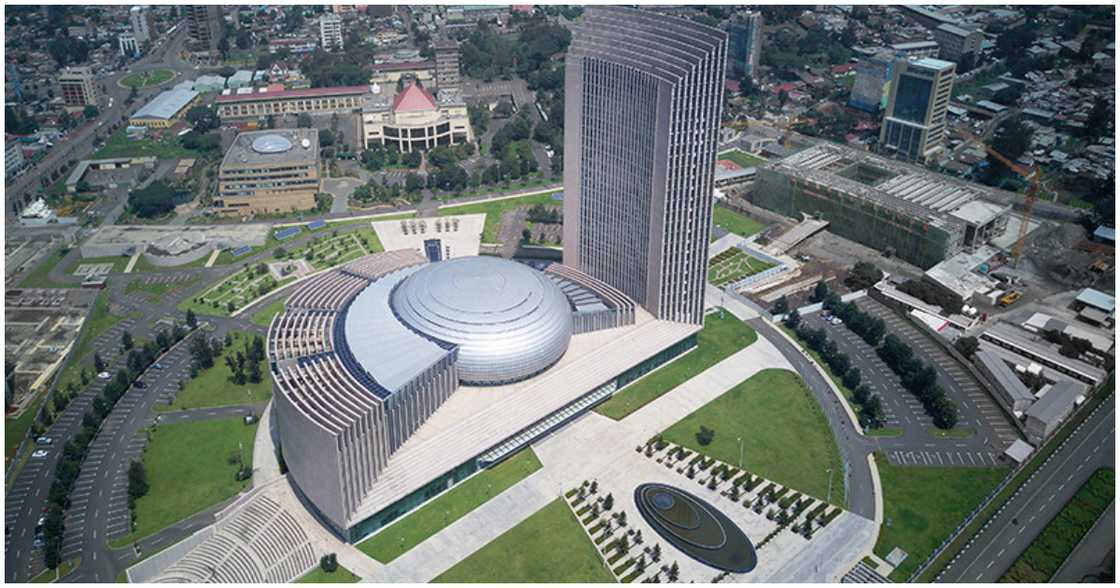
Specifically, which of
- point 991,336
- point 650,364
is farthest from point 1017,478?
point 650,364

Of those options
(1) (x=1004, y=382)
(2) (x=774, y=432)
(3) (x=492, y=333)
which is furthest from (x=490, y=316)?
(1) (x=1004, y=382)

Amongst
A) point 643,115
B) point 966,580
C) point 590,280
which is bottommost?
point 966,580

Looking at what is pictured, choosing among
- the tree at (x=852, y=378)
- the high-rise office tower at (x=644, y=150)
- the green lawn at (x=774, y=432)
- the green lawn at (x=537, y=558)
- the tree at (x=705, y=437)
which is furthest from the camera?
the tree at (x=852, y=378)

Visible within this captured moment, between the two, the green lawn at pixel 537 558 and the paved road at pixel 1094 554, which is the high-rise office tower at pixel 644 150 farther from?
the paved road at pixel 1094 554

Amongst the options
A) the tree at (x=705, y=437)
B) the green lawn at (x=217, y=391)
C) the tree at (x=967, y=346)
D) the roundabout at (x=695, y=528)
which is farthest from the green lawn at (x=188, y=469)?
the tree at (x=967, y=346)

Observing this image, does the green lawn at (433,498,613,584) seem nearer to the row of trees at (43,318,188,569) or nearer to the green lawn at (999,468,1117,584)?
the row of trees at (43,318,188,569)

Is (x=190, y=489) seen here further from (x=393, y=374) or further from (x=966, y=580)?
(x=966, y=580)

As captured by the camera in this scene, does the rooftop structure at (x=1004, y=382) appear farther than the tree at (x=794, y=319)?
No
